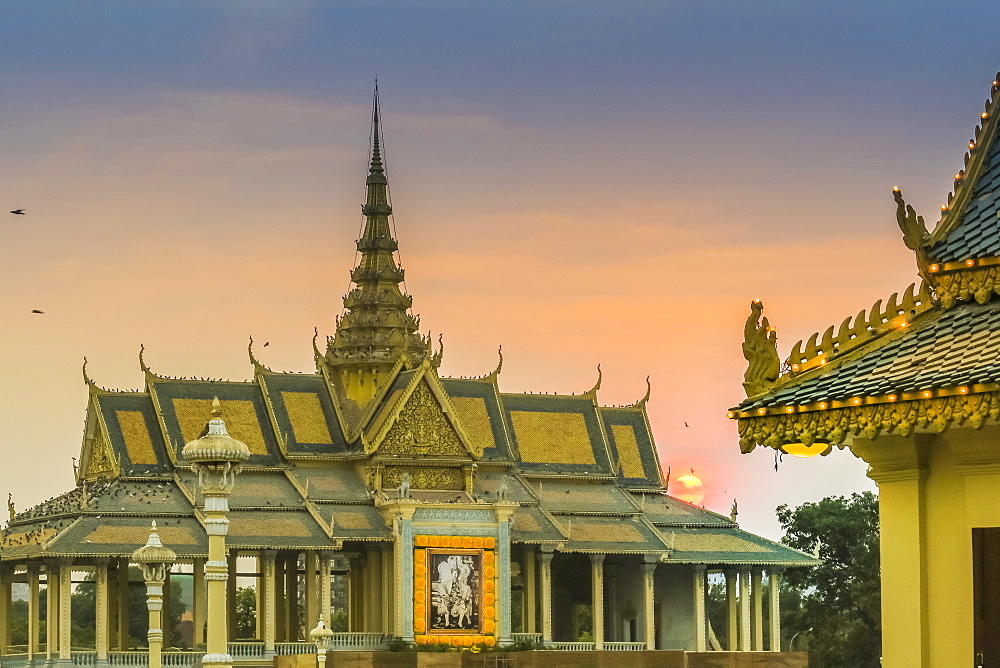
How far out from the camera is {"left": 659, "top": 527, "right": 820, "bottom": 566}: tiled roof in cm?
5906

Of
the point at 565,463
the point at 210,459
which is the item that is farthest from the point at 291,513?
the point at 210,459

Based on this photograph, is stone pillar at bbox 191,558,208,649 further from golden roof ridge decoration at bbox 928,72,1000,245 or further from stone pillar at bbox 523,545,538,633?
golden roof ridge decoration at bbox 928,72,1000,245

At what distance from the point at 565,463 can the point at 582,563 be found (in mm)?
2962

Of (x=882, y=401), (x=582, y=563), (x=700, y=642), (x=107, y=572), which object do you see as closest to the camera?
(x=882, y=401)

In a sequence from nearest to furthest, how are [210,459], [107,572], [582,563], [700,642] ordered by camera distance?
[210,459]
[107,572]
[700,642]
[582,563]

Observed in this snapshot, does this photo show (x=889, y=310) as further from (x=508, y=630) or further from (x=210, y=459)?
(x=508, y=630)

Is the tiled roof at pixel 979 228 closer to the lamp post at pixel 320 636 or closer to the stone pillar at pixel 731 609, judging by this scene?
the lamp post at pixel 320 636

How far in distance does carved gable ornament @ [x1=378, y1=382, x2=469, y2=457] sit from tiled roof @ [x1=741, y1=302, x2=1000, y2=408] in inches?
1825

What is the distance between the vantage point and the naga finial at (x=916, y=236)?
40.5 ft

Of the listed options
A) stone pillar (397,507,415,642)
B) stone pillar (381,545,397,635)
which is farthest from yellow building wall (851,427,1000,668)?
stone pillar (381,545,397,635)

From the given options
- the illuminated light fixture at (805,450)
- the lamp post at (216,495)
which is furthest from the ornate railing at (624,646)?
the illuminated light fixture at (805,450)

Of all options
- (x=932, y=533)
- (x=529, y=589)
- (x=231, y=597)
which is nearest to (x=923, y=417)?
(x=932, y=533)

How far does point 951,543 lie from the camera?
1226cm

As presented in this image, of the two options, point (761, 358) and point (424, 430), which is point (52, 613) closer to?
point (424, 430)
